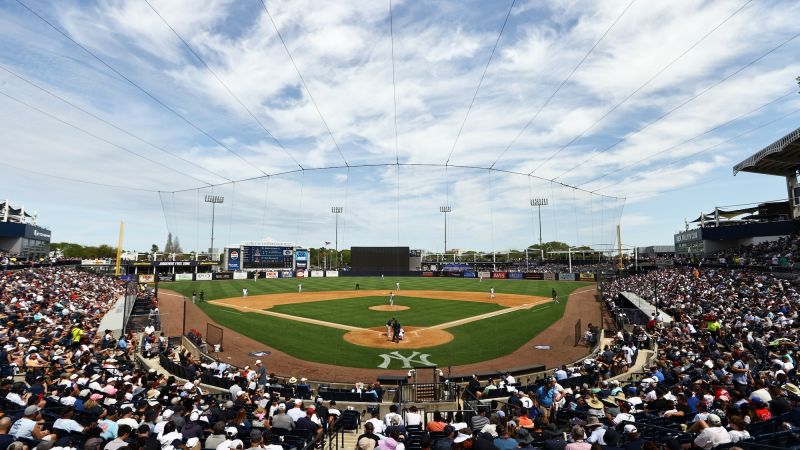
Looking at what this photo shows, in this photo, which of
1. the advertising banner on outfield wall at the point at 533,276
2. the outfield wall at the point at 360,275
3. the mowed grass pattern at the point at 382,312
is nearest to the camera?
the mowed grass pattern at the point at 382,312

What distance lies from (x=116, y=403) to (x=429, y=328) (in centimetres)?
2153

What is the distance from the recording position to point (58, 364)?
15102mm

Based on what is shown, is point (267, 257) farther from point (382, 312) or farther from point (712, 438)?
point (712, 438)

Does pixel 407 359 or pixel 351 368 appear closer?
pixel 351 368

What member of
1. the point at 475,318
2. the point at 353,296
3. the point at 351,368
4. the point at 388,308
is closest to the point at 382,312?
the point at 388,308

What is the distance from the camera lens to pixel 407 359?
2133cm

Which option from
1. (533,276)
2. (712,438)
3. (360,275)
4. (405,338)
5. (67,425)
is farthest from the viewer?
(360,275)

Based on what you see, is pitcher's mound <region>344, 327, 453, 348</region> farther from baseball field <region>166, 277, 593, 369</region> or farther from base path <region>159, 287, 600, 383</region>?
base path <region>159, 287, 600, 383</region>

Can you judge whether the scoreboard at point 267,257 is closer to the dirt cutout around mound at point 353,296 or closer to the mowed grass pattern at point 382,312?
the dirt cutout around mound at point 353,296

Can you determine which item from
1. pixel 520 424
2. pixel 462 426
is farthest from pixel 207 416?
pixel 520 424

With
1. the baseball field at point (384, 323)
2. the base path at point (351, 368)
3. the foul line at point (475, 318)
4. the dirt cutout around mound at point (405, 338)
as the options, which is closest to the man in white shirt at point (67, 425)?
the base path at point (351, 368)

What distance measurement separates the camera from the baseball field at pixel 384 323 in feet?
73.9

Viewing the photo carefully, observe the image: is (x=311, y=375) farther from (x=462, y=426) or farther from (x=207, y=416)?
(x=462, y=426)

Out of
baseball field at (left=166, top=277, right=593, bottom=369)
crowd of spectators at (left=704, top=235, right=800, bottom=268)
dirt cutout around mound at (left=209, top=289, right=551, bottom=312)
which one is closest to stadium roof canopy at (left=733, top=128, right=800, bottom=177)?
crowd of spectators at (left=704, top=235, right=800, bottom=268)
